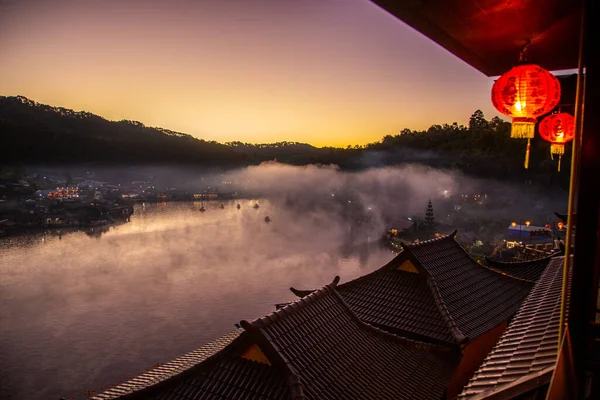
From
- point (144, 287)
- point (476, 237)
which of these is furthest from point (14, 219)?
point (476, 237)

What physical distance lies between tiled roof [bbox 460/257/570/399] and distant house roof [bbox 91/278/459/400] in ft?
9.65

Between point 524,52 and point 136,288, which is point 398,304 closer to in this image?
point 524,52

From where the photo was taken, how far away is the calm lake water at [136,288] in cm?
2280

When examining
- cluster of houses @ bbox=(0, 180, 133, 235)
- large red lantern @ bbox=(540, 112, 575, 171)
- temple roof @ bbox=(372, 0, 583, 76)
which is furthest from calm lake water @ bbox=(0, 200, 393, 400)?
temple roof @ bbox=(372, 0, 583, 76)

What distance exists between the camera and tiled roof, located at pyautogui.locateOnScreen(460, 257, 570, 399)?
2.62m

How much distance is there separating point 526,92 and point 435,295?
6.05 m

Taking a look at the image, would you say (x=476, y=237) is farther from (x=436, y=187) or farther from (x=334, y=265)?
(x=436, y=187)

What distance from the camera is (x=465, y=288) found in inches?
406

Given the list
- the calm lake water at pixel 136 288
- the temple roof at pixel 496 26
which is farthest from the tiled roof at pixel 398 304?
the calm lake water at pixel 136 288

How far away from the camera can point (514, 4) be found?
3549 mm

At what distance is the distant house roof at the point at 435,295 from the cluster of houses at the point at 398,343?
3 cm

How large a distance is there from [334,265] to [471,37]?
3943 centimetres

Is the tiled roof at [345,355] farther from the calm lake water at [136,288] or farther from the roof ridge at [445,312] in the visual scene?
the calm lake water at [136,288]

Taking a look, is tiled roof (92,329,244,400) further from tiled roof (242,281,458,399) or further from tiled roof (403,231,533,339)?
tiled roof (403,231,533,339)
